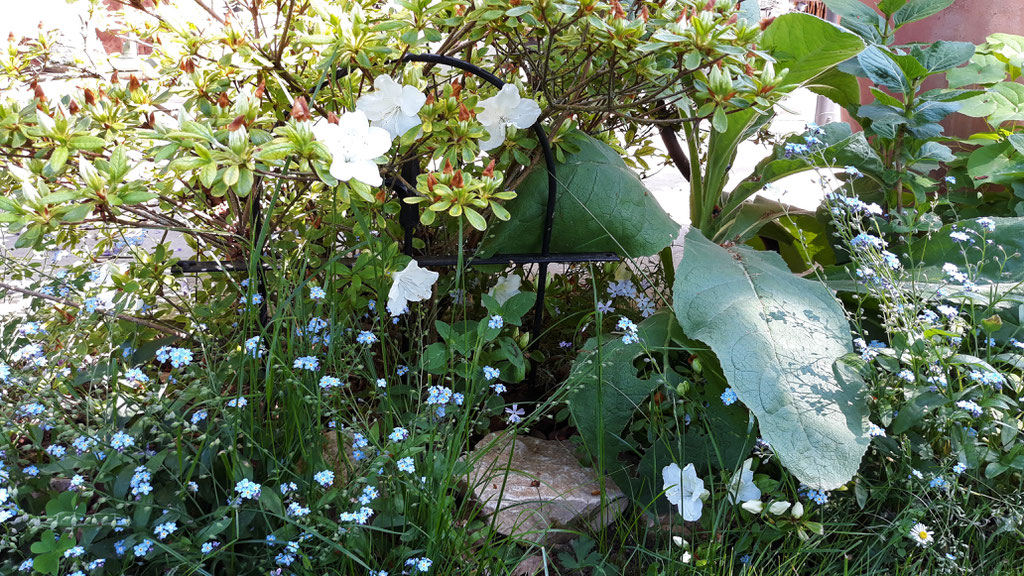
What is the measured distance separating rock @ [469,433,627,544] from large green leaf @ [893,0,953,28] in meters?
1.36

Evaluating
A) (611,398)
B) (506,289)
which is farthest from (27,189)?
(611,398)

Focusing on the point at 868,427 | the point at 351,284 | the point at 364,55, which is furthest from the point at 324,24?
the point at 868,427

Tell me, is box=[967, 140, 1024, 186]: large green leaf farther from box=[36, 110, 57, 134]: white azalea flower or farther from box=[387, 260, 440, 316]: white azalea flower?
box=[36, 110, 57, 134]: white azalea flower

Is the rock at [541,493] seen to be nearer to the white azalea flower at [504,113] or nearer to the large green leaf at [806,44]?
the white azalea flower at [504,113]

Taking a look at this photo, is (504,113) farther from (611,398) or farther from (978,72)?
(978,72)

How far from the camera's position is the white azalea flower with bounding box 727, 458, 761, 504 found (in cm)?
143

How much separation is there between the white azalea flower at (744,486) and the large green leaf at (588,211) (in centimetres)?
53

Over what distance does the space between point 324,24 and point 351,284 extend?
1.68 feet

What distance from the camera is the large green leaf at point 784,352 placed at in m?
1.36

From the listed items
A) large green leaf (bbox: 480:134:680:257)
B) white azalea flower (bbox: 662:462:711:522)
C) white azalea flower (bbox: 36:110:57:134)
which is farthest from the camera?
large green leaf (bbox: 480:134:680:257)

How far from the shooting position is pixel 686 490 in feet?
4.74

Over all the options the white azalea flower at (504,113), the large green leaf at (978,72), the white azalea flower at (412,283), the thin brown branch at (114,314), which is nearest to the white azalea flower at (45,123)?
the thin brown branch at (114,314)

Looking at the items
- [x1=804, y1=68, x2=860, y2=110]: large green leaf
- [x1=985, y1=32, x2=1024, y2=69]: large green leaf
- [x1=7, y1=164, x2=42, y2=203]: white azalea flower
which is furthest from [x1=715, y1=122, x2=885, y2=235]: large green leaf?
[x1=7, y1=164, x2=42, y2=203]: white azalea flower

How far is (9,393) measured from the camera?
1649mm
